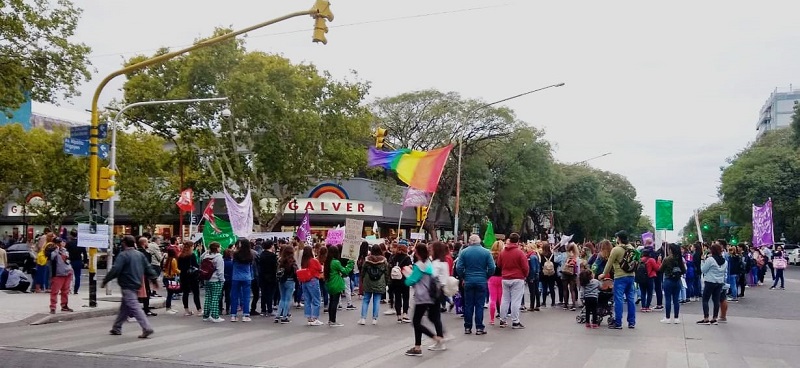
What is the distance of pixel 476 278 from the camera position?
12617 millimetres

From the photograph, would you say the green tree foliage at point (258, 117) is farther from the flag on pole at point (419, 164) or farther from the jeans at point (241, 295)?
the jeans at point (241, 295)

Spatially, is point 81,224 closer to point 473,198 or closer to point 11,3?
point 11,3

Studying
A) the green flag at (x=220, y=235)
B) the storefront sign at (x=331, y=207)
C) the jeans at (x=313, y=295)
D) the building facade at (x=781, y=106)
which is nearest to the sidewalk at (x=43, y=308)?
the green flag at (x=220, y=235)

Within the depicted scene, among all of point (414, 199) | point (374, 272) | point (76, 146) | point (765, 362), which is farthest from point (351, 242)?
point (414, 199)

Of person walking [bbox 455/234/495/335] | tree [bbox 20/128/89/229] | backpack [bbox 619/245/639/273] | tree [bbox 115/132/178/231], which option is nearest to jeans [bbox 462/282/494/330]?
person walking [bbox 455/234/495/335]

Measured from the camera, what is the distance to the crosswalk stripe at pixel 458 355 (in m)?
9.83

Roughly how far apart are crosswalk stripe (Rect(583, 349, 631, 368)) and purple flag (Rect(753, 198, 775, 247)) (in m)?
19.4

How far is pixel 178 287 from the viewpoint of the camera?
16.0 metres

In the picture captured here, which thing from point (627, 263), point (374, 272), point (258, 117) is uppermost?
point (258, 117)

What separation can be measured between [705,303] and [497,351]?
587cm

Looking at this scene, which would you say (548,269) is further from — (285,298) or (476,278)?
(285,298)

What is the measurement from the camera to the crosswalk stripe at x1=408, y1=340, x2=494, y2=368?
9828 millimetres

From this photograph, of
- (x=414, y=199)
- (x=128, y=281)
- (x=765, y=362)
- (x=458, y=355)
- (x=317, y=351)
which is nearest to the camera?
(x=765, y=362)

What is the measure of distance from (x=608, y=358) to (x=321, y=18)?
7.74 m
